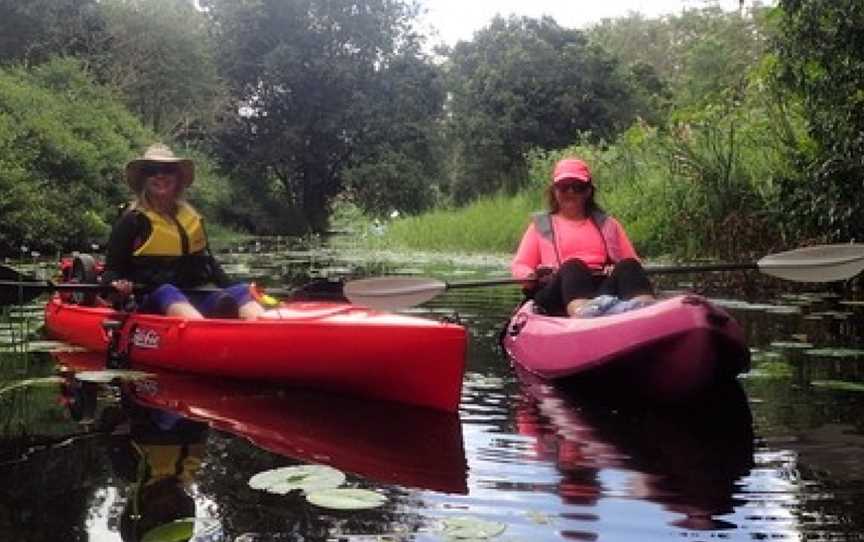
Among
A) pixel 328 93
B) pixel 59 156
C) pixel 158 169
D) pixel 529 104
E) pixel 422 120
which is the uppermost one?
pixel 328 93

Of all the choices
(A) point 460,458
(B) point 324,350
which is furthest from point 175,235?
(A) point 460,458

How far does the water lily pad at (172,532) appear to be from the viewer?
2.11 meters

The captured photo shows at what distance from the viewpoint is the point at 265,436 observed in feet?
10.3

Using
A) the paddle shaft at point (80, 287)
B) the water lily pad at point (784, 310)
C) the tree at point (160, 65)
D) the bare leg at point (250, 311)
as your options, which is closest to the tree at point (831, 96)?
the water lily pad at point (784, 310)

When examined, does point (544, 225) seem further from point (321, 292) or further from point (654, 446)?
point (654, 446)

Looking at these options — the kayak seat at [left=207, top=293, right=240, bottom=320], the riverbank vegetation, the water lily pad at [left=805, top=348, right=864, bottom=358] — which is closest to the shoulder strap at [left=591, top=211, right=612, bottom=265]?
the water lily pad at [left=805, top=348, right=864, bottom=358]

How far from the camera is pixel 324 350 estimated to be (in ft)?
12.4

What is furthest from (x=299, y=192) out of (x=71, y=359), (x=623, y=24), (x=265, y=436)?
(x=265, y=436)

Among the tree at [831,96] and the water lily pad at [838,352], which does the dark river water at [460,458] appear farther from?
the tree at [831,96]

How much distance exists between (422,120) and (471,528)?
27.0 metres

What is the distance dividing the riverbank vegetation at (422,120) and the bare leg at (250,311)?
3.89 metres

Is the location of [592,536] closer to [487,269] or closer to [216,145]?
[487,269]

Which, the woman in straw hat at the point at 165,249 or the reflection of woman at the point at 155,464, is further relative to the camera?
the woman in straw hat at the point at 165,249

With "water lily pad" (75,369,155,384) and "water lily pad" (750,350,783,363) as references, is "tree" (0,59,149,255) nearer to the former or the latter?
"water lily pad" (75,369,155,384)
